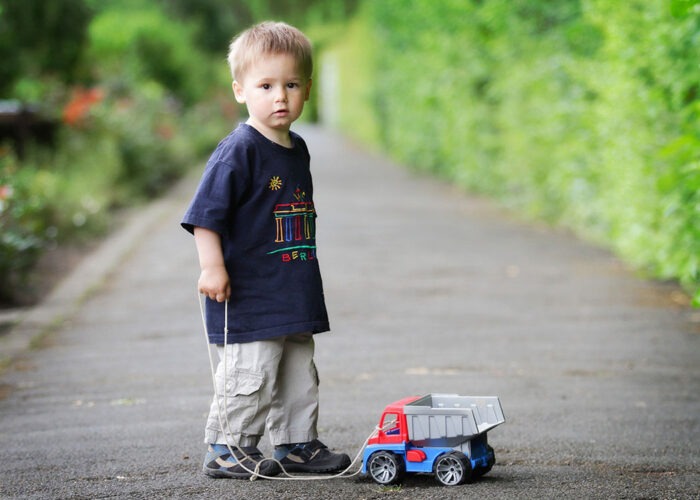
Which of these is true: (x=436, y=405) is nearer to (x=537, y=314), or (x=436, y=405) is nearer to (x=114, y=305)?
(x=537, y=314)

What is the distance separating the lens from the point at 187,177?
2070 centimetres

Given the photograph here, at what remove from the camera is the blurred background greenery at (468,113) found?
26.1 feet

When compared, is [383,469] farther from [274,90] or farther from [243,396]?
[274,90]

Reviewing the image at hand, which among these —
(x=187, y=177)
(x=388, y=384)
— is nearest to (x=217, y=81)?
(x=187, y=177)

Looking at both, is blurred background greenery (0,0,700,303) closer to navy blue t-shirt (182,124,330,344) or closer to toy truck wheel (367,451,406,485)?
toy truck wheel (367,451,406,485)

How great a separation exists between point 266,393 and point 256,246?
0.50m

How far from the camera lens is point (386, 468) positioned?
12.0 ft

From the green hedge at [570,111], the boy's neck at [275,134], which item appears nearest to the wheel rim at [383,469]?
the boy's neck at [275,134]

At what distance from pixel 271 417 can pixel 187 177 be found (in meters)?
17.1

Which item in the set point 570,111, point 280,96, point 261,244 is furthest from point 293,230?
point 570,111

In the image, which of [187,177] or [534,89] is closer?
[534,89]

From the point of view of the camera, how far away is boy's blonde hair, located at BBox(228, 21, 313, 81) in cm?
373

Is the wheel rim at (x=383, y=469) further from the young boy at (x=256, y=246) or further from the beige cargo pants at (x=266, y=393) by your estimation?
the beige cargo pants at (x=266, y=393)

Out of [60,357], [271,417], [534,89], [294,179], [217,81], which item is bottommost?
[271,417]
